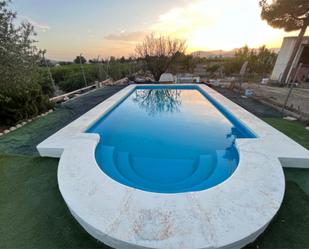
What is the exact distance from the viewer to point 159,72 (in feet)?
46.0

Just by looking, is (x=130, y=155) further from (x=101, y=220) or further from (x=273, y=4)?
(x=273, y=4)

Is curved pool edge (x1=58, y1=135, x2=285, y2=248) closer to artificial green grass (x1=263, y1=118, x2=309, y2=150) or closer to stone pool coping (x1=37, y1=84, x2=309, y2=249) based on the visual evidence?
stone pool coping (x1=37, y1=84, x2=309, y2=249)

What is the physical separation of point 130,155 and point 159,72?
1115cm

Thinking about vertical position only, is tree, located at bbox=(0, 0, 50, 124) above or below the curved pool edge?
above

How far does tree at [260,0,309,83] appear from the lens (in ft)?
33.3

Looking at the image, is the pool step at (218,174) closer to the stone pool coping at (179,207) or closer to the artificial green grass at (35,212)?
the stone pool coping at (179,207)

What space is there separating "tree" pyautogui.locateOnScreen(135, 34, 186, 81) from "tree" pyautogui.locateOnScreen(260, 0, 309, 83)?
5576 mm

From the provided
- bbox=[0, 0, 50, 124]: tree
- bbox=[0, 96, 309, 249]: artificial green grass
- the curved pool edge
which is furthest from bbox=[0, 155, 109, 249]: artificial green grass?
bbox=[0, 0, 50, 124]: tree

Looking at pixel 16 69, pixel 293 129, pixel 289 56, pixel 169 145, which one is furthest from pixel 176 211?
pixel 289 56

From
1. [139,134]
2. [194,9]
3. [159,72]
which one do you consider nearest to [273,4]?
[194,9]

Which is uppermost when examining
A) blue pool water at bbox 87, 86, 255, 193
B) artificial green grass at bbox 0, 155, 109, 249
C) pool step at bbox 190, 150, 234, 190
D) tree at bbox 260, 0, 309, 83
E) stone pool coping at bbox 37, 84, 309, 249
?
tree at bbox 260, 0, 309, 83

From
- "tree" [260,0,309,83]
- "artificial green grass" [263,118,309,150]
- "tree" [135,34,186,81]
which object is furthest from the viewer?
"tree" [135,34,186,81]

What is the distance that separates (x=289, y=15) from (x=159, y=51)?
8228 mm

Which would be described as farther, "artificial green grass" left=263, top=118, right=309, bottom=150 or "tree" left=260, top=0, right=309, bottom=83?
"tree" left=260, top=0, right=309, bottom=83
